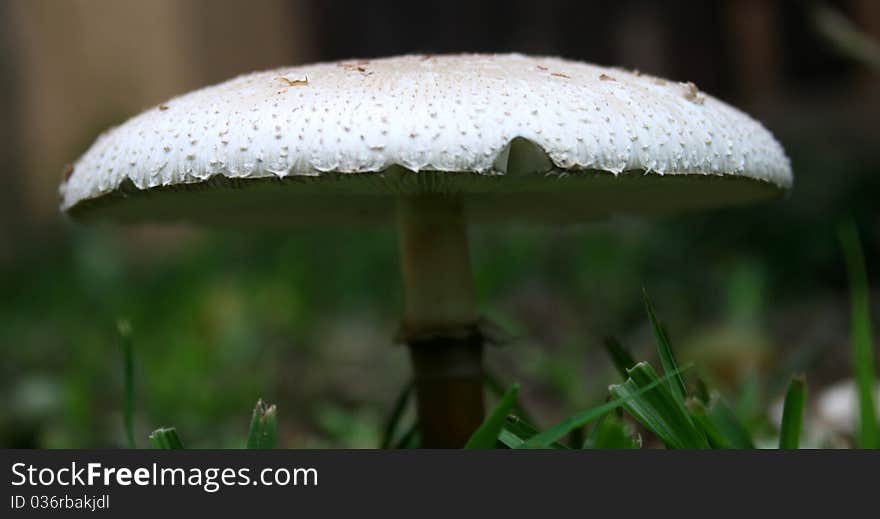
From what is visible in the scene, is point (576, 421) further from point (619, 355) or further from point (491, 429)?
point (619, 355)

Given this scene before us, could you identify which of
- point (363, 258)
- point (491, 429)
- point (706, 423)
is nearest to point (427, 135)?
point (491, 429)

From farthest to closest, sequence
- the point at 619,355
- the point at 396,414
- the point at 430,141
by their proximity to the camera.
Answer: the point at 396,414
the point at 619,355
the point at 430,141

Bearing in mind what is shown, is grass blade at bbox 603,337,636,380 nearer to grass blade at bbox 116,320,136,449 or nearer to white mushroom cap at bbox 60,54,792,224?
white mushroom cap at bbox 60,54,792,224

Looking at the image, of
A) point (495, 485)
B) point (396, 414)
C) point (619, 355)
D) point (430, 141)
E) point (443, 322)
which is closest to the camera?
point (430, 141)

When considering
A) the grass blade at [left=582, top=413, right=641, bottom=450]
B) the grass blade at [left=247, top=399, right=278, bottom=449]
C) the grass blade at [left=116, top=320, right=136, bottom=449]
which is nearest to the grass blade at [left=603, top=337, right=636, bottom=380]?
the grass blade at [left=582, top=413, right=641, bottom=450]

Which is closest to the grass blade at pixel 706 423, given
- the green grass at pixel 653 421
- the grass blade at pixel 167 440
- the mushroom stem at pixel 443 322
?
the green grass at pixel 653 421

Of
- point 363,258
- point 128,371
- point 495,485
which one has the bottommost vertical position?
point 495,485

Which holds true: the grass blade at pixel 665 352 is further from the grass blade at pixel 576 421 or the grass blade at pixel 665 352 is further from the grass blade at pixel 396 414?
the grass blade at pixel 396 414
